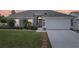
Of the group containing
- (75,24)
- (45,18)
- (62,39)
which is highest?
(45,18)

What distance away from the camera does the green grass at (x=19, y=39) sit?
4156 millimetres

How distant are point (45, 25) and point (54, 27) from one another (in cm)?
18

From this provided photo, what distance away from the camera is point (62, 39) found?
4.18 m

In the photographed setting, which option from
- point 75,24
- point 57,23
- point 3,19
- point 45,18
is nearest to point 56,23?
point 57,23

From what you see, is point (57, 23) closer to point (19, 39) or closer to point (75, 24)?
point (75, 24)

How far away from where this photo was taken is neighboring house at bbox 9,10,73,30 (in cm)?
414

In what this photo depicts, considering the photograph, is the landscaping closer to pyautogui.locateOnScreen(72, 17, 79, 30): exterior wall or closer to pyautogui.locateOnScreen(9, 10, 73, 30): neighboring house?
pyautogui.locateOnScreen(9, 10, 73, 30): neighboring house

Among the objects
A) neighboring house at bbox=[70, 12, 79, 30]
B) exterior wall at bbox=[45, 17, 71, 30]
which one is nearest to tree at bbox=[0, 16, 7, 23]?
exterior wall at bbox=[45, 17, 71, 30]

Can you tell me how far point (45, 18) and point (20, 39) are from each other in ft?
2.06

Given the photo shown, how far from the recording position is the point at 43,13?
4180 mm

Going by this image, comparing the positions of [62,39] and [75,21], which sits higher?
[75,21]
